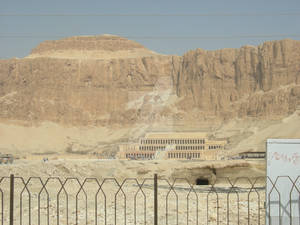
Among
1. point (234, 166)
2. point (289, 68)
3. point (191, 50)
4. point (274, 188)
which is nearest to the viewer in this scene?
point (274, 188)

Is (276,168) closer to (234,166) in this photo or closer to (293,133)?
(234,166)

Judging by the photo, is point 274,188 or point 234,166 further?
point 234,166

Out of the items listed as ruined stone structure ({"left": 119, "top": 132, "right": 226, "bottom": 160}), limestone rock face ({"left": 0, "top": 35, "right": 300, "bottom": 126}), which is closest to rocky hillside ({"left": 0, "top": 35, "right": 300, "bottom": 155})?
limestone rock face ({"left": 0, "top": 35, "right": 300, "bottom": 126})

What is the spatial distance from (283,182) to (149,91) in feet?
386

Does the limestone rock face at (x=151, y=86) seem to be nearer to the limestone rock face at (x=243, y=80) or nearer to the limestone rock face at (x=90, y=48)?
the limestone rock face at (x=243, y=80)

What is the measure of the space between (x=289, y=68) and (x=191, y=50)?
2562 centimetres

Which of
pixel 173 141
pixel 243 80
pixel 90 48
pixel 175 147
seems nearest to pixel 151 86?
pixel 243 80

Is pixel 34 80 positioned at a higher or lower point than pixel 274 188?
higher

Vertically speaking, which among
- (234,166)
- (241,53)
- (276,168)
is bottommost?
(234,166)

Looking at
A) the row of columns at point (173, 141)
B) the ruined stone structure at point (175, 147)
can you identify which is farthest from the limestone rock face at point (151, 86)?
the row of columns at point (173, 141)

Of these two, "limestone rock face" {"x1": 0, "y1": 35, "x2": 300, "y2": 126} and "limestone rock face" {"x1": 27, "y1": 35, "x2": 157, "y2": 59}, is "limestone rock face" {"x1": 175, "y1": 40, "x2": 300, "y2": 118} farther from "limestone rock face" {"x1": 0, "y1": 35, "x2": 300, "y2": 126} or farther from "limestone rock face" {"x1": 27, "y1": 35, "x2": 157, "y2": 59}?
"limestone rock face" {"x1": 27, "y1": 35, "x2": 157, "y2": 59}

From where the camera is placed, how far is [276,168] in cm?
Answer: 1005

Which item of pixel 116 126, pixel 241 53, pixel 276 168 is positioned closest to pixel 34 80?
pixel 116 126

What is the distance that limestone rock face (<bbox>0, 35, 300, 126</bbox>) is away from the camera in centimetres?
11019
